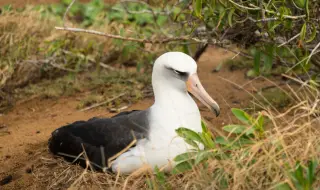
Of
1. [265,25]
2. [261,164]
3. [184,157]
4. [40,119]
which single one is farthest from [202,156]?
[40,119]

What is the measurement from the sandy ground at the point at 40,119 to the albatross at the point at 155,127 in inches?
13.1

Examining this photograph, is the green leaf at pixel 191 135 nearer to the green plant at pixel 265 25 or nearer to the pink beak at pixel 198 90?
the pink beak at pixel 198 90

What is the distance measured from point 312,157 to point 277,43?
1774mm

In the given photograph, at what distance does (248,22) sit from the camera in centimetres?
439

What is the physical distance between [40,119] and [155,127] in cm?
170

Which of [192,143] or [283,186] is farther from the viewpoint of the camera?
[192,143]

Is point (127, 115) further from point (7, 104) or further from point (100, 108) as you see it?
point (7, 104)

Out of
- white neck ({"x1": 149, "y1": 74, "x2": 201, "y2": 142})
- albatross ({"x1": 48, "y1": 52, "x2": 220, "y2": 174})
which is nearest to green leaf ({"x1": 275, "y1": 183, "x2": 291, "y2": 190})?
albatross ({"x1": 48, "y1": 52, "x2": 220, "y2": 174})

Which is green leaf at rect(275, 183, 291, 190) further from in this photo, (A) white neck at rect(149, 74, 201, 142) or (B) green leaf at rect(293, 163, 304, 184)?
(A) white neck at rect(149, 74, 201, 142)

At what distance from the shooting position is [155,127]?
366 cm

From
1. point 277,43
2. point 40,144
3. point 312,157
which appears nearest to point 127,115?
point 40,144

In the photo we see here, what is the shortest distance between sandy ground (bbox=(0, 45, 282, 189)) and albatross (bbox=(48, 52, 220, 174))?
0.33 metres

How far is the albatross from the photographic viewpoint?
3.59 metres

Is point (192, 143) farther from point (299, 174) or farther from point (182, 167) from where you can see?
point (299, 174)
